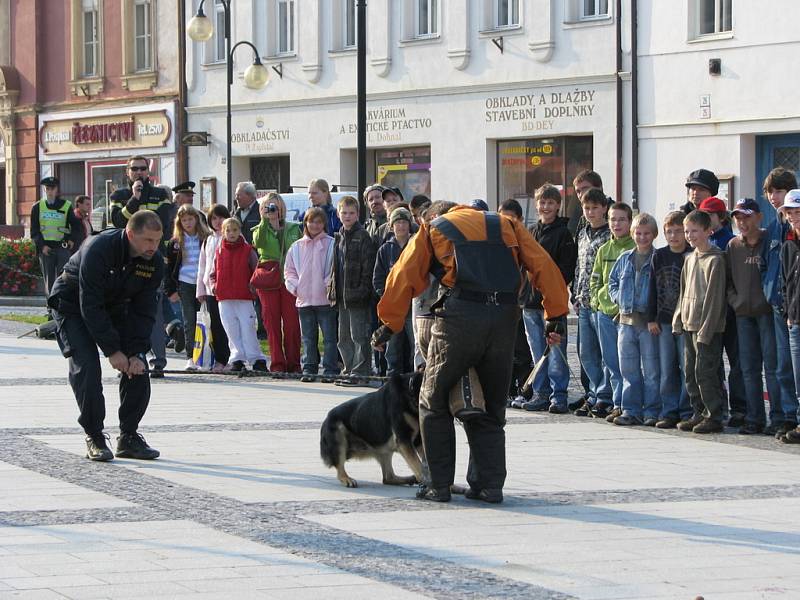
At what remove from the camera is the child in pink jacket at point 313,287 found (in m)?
16.2

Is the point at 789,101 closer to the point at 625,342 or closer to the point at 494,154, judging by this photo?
the point at 494,154

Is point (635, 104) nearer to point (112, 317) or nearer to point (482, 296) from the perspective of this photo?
point (112, 317)

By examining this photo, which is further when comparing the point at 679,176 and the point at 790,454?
the point at 679,176

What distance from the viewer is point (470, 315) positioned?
9164 millimetres

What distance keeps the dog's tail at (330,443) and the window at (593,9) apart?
1974 cm

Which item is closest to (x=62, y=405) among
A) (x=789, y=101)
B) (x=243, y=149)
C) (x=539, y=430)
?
(x=539, y=430)

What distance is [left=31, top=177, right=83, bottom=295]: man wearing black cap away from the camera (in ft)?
76.0

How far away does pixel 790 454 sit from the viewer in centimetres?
1136

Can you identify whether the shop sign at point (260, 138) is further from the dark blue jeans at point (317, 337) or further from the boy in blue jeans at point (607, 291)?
the boy in blue jeans at point (607, 291)

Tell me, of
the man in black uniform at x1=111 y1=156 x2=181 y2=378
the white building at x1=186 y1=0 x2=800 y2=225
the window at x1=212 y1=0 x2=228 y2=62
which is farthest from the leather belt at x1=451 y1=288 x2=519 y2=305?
the window at x1=212 y1=0 x2=228 y2=62

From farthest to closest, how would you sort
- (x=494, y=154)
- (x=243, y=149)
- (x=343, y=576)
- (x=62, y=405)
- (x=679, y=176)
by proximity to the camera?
(x=243, y=149) → (x=494, y=154) → (x=679, y=176) → (x=62, y=405) → (x=343, y=576)

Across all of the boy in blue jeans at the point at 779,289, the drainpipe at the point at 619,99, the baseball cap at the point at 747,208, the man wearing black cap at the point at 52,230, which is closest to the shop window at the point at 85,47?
the drainpipe at the point at 619,99

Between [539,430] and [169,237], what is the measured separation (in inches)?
275

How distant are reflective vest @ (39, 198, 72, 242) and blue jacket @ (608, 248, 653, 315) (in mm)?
11925
